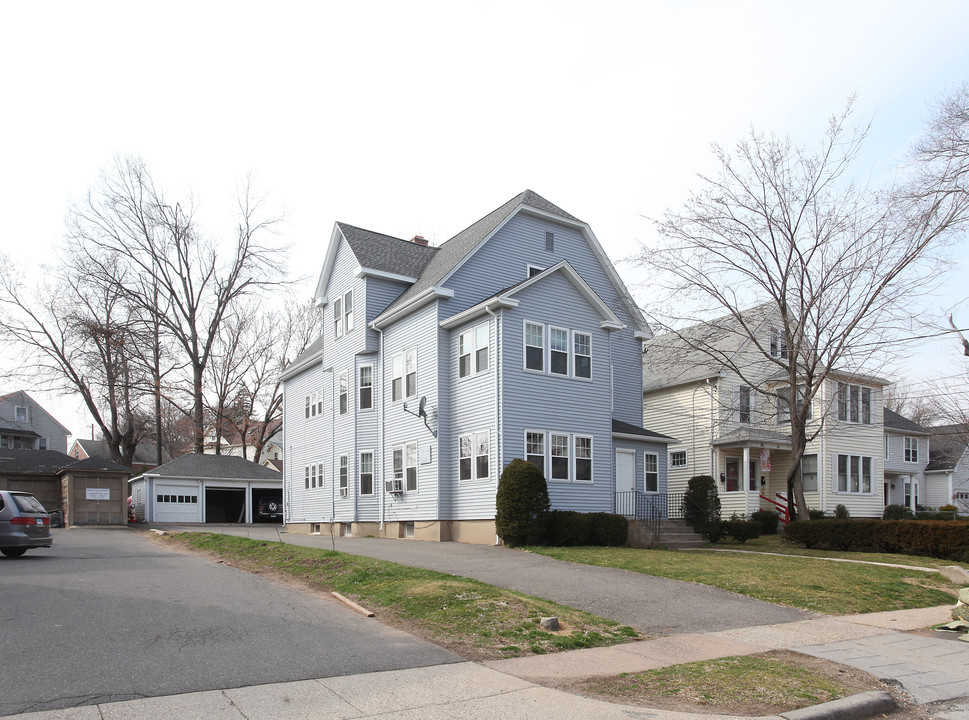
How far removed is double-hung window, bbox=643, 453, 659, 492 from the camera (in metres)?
26.3

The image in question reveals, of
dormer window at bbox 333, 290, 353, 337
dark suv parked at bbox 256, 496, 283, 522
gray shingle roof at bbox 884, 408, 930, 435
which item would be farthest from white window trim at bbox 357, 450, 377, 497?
gray shingle roof at bbox 884, 408, 930, 435

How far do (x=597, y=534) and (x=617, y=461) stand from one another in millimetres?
5970

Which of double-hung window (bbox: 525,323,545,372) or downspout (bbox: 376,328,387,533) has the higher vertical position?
double-hung window (bbox: 525,323,545,372)

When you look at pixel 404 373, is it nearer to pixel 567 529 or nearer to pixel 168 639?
pixel 567 529

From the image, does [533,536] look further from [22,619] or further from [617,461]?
[22,619]

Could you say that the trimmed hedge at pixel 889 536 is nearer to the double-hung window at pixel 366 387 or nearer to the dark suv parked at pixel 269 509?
the double-hung window at pixel 366 387

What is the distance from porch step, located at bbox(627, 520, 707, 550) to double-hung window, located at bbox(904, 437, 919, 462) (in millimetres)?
24715

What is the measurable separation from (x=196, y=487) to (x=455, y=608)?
3571cm

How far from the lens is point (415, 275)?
2692cm

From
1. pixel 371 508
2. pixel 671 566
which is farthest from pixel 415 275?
pixel 671 566

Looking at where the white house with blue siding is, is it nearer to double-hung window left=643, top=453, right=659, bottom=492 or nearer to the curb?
double-hung window left=643, top=453, right=659, bottom=492

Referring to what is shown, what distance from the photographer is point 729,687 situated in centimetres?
744

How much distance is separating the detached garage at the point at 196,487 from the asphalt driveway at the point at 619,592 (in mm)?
27827

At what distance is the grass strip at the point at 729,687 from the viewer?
7051 mm
